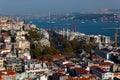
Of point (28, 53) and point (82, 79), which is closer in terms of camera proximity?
point (82, 79)

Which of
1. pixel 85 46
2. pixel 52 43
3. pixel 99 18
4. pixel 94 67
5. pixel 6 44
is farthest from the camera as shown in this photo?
pixel 99 18

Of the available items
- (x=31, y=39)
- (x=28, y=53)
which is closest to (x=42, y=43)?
(x=31, y=39)

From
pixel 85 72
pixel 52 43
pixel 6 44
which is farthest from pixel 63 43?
pixel 85 72

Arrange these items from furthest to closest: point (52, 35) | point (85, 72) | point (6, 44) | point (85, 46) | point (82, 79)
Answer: point (52, 35) → point (85, 46) → point (6, 44) → point (85, 72) → point (82, 79)

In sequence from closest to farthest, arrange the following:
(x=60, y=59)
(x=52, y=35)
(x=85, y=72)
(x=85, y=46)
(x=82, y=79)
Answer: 1. (x=82, y=79)
2. (x=85, y=72)
3. (x=60, y=59)
4. (x=85, y=46)
5. (x=52, y=35)

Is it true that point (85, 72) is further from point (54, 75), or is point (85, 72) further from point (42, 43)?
point (42, 43)

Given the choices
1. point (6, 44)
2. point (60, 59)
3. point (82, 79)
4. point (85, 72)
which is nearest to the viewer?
point (82, 79)

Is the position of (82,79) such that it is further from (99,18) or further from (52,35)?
(99,18)

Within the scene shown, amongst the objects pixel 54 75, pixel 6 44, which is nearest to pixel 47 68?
pixel 54 75

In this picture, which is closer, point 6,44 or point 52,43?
point 6,44
